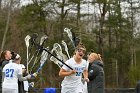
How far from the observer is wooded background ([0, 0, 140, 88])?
132 ft

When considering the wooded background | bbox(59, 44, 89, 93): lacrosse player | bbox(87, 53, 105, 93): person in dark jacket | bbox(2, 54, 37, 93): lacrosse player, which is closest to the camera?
bbox(59, 44, 89, 93): lacrosse player

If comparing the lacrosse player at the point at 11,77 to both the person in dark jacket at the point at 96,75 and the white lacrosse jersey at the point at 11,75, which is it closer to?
the white lacrosse jersey at the point at 11,75

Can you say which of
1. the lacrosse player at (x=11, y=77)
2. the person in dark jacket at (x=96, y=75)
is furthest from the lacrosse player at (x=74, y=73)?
the person in dark jacket at (x=96, y=75)

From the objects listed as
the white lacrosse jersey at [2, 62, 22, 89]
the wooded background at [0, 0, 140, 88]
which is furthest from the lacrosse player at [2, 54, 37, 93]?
the wooded background at [0, 0, 140, 88]

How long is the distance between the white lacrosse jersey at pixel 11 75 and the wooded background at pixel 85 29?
25.3 m

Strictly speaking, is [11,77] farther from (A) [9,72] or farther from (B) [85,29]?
(B) [85,29]

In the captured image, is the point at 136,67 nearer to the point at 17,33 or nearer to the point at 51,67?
the point at 51,67

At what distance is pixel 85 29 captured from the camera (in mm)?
43156

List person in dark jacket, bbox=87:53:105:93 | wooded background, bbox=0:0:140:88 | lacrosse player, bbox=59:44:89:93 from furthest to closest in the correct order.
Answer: wooded background, bbox=0:0:140:88
person in dark jacket, bbox=87:53:105:93
lacrosse player, bbox=59:44:89:93

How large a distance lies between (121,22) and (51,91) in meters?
32.6

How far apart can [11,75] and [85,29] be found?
33681mm

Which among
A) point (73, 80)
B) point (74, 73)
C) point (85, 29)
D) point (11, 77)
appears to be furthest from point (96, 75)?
point (85, 29)

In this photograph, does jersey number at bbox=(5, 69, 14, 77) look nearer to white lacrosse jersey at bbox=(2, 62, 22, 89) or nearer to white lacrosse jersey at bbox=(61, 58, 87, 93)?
white lacrosse jersey at bbox=(2, 62, 22, 89)

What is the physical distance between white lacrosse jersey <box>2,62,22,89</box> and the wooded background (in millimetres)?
25310
